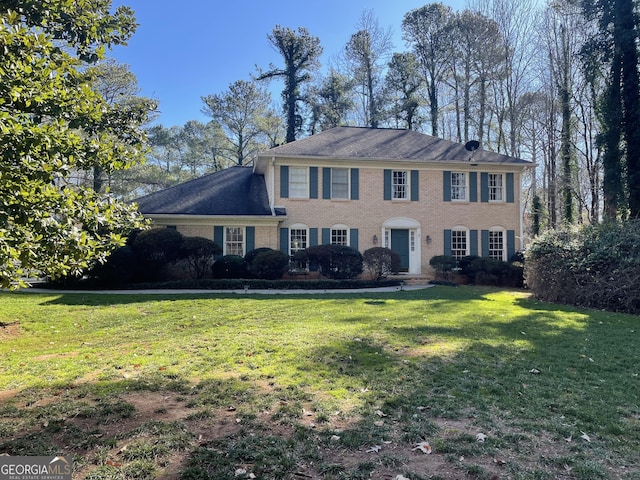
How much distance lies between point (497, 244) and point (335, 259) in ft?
28.6

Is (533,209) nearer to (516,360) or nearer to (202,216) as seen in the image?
(202,216)

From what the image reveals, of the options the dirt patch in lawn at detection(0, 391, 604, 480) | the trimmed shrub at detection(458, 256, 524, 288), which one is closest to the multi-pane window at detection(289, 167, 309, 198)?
the trimmed shrub at detection(458, 256, 524, 288)

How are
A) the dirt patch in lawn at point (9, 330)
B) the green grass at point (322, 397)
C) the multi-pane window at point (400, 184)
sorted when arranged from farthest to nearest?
the multi-pane window at point (400, 184) → the dirt patch in lawn at point (9, 330) → the green grass at point (322, 397)

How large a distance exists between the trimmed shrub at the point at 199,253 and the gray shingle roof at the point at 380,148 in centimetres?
498

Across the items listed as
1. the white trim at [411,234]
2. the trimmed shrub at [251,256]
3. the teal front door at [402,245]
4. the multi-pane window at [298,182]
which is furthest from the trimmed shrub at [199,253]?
the teal front door at [402,245]

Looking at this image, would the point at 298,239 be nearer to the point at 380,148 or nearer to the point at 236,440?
the point at 380,148

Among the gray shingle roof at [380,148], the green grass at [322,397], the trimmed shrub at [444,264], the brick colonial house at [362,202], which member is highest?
the gray shingle roof at [380,148]

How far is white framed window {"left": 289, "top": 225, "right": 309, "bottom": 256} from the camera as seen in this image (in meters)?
17.6

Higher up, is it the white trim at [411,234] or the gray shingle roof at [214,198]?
the gray shingle roof at [214,198]

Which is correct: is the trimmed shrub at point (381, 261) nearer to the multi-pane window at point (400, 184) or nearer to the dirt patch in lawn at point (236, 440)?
the multi-pane window at point (400, 184)

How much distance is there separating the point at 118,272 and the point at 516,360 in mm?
12584

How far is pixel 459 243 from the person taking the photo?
1909cm

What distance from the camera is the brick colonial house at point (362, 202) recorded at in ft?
56.6

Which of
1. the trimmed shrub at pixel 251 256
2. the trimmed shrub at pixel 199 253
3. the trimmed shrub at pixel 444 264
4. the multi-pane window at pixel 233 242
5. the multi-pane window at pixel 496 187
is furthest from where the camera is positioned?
the multi-pane window at pixel 496 187
